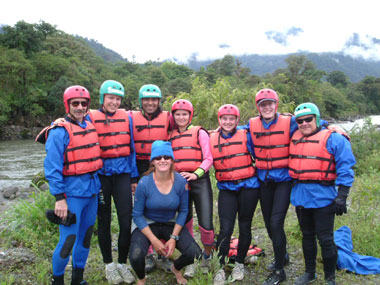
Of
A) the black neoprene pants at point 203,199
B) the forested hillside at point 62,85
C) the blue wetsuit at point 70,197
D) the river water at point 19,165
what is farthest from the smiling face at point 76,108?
the river water at point 19,165

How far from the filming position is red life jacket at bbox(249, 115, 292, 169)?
3539 mm

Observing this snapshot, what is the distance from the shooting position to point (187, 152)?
3680 millimetres

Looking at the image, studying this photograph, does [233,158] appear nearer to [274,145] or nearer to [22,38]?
[274,145]

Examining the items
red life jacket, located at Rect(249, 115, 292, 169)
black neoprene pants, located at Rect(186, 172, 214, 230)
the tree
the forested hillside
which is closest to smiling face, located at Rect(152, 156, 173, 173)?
black neoprene pants, located at Rect(186, 172, 214, 230)

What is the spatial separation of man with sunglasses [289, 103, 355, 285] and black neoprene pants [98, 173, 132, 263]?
198 cm

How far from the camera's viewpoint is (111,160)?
3.56 metres

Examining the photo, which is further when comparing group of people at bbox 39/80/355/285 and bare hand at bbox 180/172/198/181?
bare hand at bbox 180/172/198/181

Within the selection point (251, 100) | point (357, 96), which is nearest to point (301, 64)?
point (357, 96)

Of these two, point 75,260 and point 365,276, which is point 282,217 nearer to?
point 365,276

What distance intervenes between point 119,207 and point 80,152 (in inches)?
34.4

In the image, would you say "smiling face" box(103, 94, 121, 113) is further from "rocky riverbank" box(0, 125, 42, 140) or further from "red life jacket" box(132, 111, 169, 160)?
"rocky riverbank" box(0, 125, 42, 140)

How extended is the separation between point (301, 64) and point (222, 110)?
84.3m

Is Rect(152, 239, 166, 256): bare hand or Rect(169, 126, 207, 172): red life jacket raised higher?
Rect(169, 126, 207, 172): red life jacket

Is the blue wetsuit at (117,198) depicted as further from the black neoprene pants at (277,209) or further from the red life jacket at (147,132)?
the black neoprene pants at (277,209)
